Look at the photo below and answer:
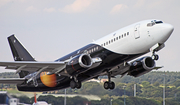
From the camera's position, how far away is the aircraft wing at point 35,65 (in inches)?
996

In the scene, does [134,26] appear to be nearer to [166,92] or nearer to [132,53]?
[132,53]

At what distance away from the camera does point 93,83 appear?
1502 inches

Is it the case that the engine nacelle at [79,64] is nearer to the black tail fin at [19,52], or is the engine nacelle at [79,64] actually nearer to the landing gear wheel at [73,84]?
the landing gear wheel at [73,84]

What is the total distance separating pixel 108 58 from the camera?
25.0 m

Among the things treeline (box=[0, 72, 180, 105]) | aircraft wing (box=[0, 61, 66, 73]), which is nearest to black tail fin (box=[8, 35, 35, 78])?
treeline (box=[0, 72, 180, 105])

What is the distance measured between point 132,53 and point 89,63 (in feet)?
11.3

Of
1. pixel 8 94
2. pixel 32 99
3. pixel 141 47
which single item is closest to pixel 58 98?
pixel 32 99

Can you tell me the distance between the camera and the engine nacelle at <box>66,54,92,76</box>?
24719mm

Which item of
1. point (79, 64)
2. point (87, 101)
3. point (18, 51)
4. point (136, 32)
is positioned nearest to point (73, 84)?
point (79, 64)

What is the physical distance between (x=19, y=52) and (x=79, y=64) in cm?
1107

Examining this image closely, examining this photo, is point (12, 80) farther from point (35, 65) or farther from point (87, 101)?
point (87, 101)

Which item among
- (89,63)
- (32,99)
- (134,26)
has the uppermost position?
(134,26)

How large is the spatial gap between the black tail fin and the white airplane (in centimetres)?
364

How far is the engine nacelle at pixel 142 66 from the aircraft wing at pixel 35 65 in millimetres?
6826
